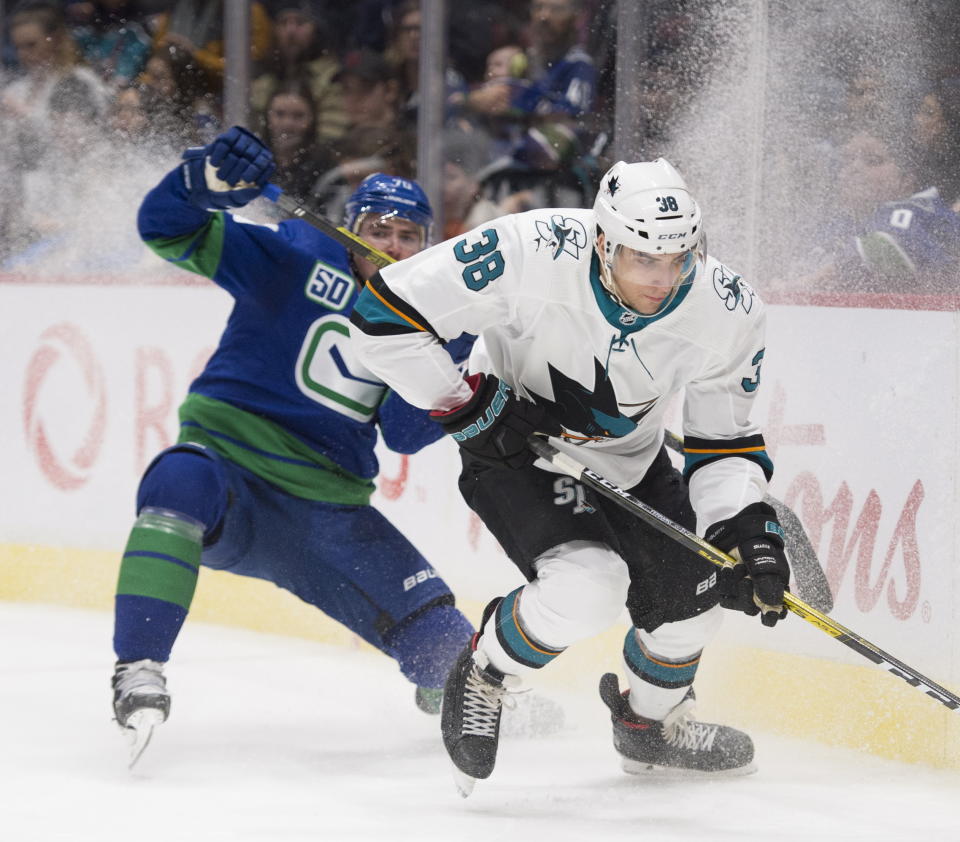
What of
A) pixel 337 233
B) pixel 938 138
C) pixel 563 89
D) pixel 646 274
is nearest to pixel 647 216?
pixel 646 274

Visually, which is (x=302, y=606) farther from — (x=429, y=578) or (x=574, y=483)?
(x=574, y=483)

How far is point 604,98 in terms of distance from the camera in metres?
4.32

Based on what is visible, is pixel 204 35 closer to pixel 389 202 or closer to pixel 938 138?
pixel 389 202

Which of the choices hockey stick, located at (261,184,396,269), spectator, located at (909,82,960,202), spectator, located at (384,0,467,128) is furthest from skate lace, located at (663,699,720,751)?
spectator, located at (384,0,467,128)

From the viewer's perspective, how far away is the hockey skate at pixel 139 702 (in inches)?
111

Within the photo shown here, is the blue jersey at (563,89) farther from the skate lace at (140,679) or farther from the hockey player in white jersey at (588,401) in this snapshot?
the skate lace at (140,679)

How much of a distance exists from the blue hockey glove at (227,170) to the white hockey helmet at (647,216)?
760 millimetres

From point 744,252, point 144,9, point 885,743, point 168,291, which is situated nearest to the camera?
point 885,743

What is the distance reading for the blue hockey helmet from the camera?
3184mm

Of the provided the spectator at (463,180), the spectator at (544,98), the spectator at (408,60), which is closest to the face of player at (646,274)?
the spectator at (544,98)

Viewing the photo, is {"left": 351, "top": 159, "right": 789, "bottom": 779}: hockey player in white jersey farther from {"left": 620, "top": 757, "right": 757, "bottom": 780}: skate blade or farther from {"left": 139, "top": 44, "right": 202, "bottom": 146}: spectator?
{"left": 139, "top": 44, "right": 202, "bottom": 146}: spectator

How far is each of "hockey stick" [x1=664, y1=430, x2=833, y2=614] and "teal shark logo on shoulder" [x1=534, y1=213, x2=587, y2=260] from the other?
1.71ft

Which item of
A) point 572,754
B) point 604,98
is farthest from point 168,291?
point 572,754

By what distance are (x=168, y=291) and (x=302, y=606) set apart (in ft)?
3.37
